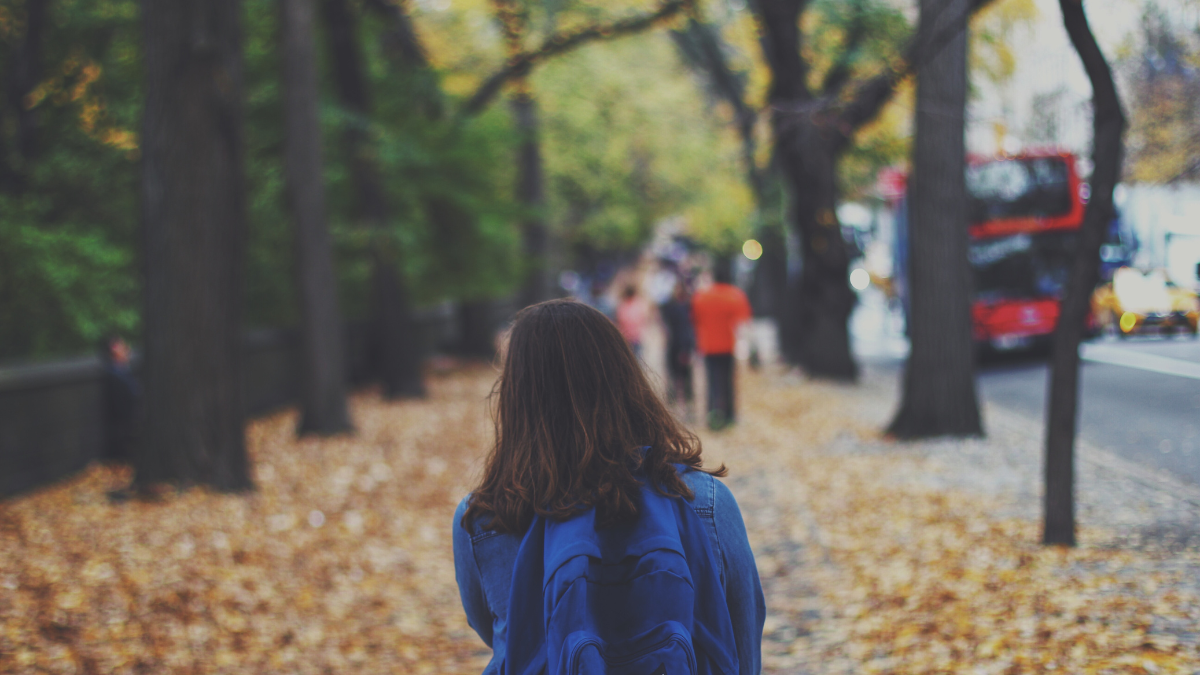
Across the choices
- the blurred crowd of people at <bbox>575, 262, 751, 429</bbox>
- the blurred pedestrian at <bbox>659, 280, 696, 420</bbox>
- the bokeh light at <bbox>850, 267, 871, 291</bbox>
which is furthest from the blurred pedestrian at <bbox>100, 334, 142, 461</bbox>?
the bokeh light at <bbox>850, 267, 871, 291</bbox>

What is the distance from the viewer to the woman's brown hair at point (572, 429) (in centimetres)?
199

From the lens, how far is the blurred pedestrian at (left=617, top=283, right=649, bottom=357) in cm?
1570

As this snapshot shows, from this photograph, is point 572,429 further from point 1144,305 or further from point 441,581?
point 1144,305

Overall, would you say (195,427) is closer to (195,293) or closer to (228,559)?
(195,293)

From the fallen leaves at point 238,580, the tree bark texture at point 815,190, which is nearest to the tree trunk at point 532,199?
the tree bark texture at point 815,190

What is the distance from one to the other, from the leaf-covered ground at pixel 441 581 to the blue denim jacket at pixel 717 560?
0.85m

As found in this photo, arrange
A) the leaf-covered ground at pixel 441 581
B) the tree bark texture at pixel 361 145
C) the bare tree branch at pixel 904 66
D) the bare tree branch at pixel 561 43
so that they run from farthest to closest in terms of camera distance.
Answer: the bare tree branch at pixel 561 43
the tree bark texture at pixel 361 145
the bare tree branch at pixel 904 66
the leaf-covered ground at pixel 441 581

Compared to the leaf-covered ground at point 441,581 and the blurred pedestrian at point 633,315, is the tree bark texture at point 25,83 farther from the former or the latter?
the blurred pedestrian at point 633,315

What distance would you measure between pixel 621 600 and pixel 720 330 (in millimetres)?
10424

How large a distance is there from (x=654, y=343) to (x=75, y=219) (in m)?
21.4

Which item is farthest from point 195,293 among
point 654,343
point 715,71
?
point 654,343

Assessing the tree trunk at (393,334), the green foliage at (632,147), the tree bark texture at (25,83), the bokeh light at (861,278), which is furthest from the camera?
the bokeh light at (861,278)

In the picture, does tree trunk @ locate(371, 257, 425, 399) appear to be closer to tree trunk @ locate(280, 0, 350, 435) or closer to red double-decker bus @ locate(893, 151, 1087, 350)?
tree trunk @ locate(280, 0, 350, 435)

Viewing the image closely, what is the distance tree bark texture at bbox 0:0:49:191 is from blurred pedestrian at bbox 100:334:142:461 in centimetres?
298
